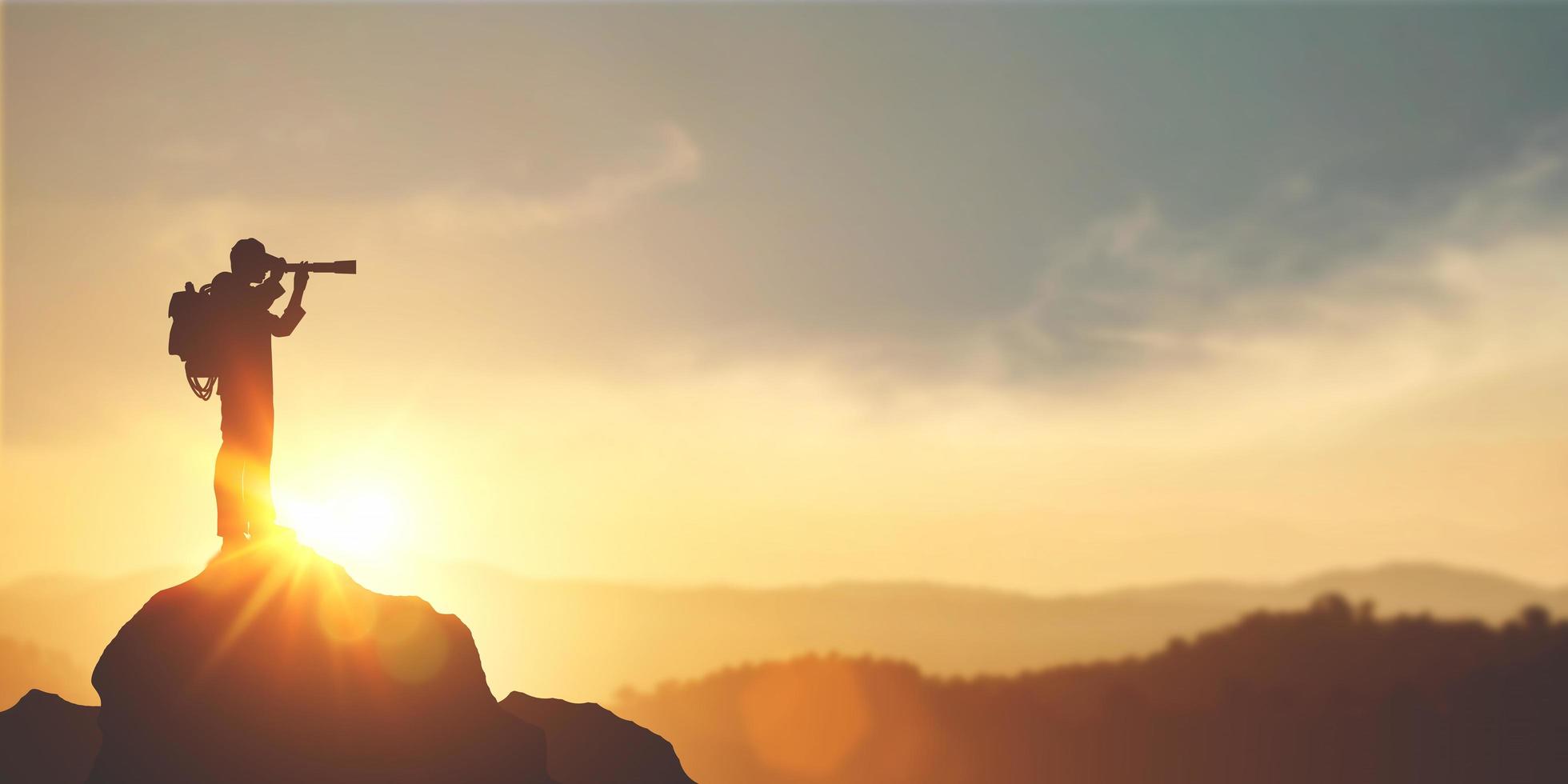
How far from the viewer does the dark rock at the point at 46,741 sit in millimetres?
31703

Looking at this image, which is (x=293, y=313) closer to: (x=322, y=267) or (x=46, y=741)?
(x=322, y=267)

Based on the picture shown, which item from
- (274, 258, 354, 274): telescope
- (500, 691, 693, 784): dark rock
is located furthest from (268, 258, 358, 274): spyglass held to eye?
(500, 691, 693, 784): dark rock

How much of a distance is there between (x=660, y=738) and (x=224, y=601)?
15.7 metres

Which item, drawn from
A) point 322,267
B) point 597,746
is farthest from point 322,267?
point 597,746

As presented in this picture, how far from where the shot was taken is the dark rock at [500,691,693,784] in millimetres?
32875

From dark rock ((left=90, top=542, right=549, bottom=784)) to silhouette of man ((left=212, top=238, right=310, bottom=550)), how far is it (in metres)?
0.71

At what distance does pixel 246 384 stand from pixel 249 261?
2071 mm

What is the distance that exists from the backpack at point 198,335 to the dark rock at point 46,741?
14.1 metres

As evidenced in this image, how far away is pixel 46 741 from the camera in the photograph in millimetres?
33344

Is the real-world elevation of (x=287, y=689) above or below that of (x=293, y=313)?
below

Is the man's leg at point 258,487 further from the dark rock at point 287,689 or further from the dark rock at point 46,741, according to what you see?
the dark rock at point 46,741

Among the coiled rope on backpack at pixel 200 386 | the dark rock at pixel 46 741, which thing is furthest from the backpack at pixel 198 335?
the dark rock at pixel 46 741

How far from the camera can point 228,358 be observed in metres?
22.1

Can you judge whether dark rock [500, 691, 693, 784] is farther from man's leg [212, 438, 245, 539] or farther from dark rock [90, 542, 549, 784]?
man's leg [212, 438, 245, 539]
